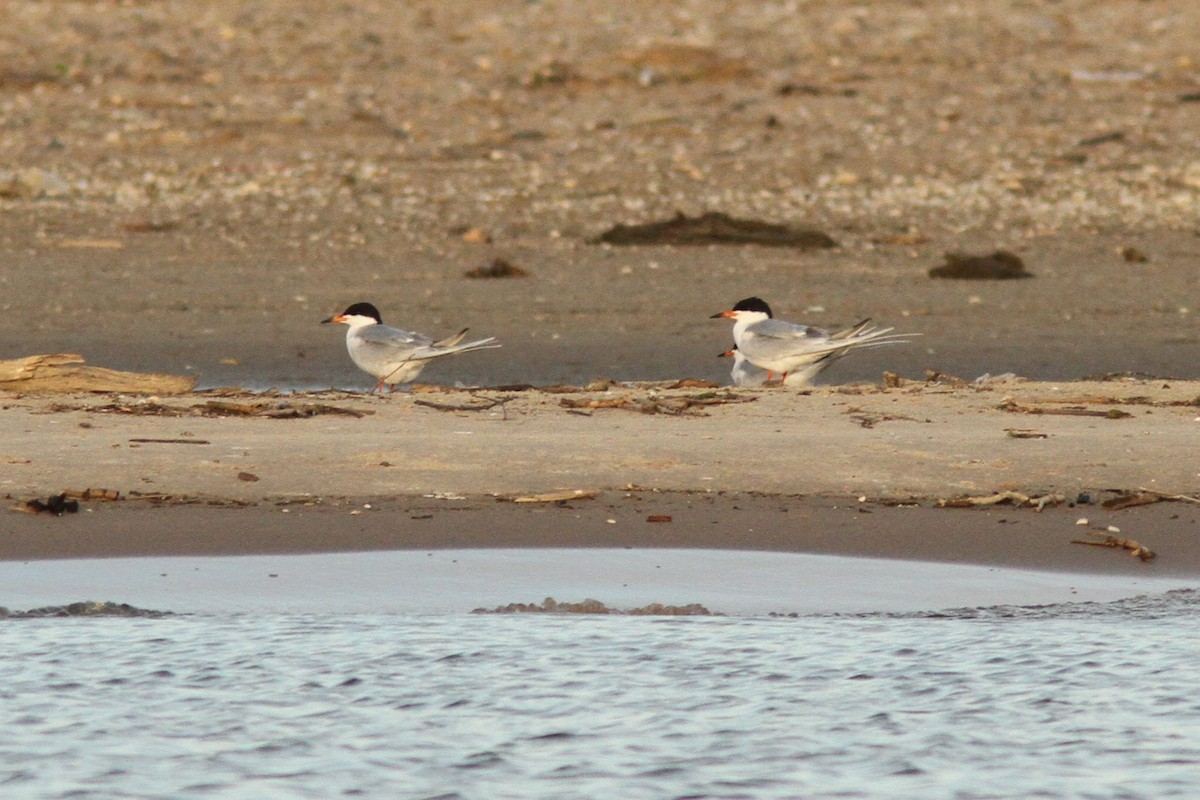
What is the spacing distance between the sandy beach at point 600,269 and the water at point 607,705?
98cm

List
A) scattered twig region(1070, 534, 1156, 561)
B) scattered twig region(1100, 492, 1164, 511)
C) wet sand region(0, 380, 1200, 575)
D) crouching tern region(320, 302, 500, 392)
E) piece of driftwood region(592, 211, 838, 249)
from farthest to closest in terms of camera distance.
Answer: piece of driftwood region(592, 211, 838, 249) → crouching tern region(320, 302, 500, 392) → scattered twig region(1100, 492, 1164, 511) → wet sand region(0, 380, 1200, 575) → scattered twig region(1070, 534, 1156, 561)

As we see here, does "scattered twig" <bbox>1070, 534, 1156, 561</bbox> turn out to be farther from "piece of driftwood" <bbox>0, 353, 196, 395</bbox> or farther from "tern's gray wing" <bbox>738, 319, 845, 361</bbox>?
"piece of driftwood" <bbox>0, 353, 196, 395</bbox>

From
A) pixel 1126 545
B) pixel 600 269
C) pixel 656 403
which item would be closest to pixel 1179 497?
pixel 1126 545

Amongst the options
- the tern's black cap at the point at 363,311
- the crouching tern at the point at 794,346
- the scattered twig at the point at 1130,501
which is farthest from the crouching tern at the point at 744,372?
the scattered twig at the point at 1130,501

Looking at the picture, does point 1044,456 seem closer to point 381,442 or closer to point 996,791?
point 381,442

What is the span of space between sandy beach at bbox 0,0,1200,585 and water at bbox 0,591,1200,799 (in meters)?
0.98

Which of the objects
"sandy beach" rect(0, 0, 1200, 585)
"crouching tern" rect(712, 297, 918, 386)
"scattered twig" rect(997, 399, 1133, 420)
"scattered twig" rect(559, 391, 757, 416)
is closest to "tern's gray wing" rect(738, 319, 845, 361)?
"crouching tern" rect(712, 297, 918, 386)

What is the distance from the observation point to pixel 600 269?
14.4 meters

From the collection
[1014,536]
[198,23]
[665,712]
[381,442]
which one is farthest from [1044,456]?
[198,23]

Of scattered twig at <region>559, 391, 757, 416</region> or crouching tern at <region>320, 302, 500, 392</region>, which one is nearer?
scattered twig at <region>559, 391, 757, 416</region>

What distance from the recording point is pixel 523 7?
921 inches

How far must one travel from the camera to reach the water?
4.92m

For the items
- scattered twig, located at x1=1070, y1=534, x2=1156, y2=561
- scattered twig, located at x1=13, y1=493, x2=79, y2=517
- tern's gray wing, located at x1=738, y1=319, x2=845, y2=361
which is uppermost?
tern's gray wing, located at x1=738, y1=319, x2=845, y2=361

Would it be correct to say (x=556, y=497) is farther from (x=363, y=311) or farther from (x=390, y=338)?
(x=363, y=311)
